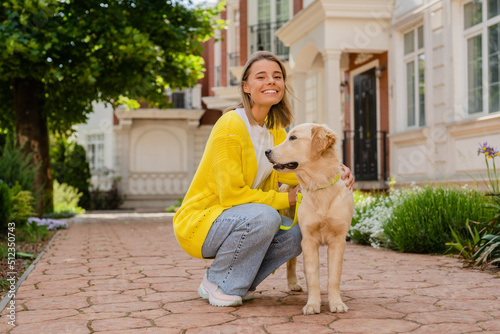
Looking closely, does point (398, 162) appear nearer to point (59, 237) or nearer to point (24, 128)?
point (59, 237)

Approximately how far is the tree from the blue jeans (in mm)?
7903

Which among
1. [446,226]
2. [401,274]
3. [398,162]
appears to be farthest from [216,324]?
[398,162]

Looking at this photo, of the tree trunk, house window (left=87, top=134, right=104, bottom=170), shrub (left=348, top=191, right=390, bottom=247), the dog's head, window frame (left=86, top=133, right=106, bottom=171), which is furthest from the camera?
house window (left=87, top=134, right=104, bottom=170)

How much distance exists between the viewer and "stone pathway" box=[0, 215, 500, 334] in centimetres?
321

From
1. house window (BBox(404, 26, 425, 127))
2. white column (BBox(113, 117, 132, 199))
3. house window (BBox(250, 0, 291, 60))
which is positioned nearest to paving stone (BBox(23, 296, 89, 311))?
house window (BBox(404, 26, 425, 127))

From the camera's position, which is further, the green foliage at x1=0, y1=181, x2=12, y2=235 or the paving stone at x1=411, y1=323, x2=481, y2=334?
the green foliage at x1=0, y1=181, x2=12, y2=235

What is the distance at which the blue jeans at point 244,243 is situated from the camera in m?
3.66

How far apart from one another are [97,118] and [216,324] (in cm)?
2458

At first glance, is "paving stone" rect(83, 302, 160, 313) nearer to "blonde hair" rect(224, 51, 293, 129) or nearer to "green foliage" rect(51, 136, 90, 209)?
"blonde hair" rect(224, 51, 293, 129)

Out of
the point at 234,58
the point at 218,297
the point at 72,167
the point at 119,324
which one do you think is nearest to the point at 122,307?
the point at 119,324

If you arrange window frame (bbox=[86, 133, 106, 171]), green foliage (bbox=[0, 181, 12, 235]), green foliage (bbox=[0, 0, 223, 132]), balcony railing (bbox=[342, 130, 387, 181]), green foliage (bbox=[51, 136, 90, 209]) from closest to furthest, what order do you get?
green foliage (bbox=[0, 181, 12, 235]) < green foliage (bbox=[0, 0, 223, 132]) < balcony railing (bbox=[342, 130, 387, 181]) < green foliage (bbox=[51, 136, 90, 209]) < window frame (bbox=[86, 133, 106, 171])

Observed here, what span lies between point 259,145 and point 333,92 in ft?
25.6

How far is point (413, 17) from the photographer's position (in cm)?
1087

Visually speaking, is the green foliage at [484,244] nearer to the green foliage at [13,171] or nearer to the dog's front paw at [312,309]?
the dog's front paw at [312,309]
